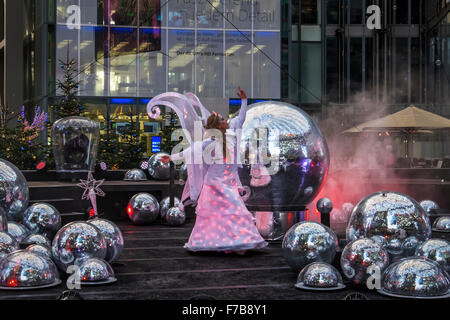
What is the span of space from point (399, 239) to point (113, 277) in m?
2.74

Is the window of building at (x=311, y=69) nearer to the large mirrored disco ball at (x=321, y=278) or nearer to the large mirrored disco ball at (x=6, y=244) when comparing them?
the large mirrored disco ball at (x=6, y=244)

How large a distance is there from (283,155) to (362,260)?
3373 mm

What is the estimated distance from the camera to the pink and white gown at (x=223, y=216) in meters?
8.56

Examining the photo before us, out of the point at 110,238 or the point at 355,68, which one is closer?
the point at 110,238

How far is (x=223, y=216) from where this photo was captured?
28.7ft

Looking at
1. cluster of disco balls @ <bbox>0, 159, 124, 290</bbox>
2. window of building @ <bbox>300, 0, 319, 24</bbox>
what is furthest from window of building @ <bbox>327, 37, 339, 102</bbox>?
cluster of disco balls @ <bbox>0, 159, 124, 290</bbox>

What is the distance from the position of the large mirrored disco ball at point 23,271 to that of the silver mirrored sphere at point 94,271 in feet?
1.10

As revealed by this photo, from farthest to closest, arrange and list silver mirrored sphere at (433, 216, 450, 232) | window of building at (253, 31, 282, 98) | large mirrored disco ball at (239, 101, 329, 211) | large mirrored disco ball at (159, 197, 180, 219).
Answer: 1. window of building at (253, 31, 282, 98)
2. large mirrored disco ball at (159, 197, 180, 219)
3. large mirrored disco ball at (239, 101, 329, 211)
4. silver mirrored sphere at (433, 216, 450, 232)

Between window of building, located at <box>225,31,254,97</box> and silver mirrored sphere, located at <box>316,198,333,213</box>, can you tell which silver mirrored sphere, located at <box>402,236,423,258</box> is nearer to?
silver mirrored sphere, located at <box>316,198,333,213</box>

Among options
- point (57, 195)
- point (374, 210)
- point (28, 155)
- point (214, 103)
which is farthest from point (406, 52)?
point (374, 210)

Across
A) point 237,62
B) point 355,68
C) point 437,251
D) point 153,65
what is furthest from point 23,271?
point 355,68

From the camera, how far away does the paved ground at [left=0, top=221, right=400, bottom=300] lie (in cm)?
577

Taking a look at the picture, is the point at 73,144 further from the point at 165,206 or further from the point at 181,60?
the point at 181,60
